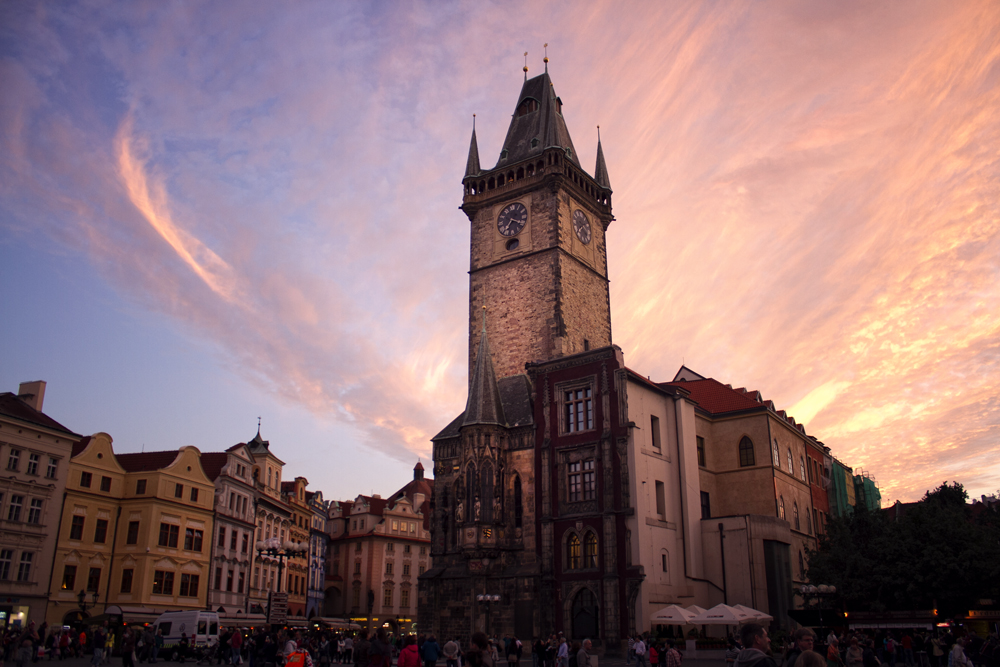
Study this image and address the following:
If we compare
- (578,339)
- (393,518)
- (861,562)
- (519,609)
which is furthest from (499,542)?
(393,518)

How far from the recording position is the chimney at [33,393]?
5031 cm

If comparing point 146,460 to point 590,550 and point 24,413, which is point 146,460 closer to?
point 24,413

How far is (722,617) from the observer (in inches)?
1406

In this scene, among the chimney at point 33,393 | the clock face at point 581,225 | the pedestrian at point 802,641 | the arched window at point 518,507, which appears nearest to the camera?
the pedestrian at point 802,641

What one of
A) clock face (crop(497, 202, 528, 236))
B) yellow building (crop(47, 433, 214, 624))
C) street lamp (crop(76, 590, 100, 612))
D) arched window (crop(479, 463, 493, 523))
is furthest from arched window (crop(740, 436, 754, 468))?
street lamp (crop(76, 590, 100, 612))

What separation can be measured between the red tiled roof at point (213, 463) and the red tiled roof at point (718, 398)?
33416mm

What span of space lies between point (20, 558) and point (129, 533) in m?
7.24

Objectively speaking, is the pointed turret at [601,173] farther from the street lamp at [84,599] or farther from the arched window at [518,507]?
the street lamp at [84,599]

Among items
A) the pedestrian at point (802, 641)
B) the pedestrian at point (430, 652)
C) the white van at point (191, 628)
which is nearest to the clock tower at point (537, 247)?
the white van at point (191, 628)

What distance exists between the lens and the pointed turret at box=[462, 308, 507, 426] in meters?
47.5

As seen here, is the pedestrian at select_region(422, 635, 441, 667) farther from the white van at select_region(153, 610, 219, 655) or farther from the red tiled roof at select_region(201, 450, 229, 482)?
the red tiled roof at select_region(201, 450, 229, 482)

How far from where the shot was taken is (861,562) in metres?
39.9

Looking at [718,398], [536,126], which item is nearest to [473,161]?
[536,126]

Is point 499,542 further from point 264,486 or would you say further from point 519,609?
point 264,486
